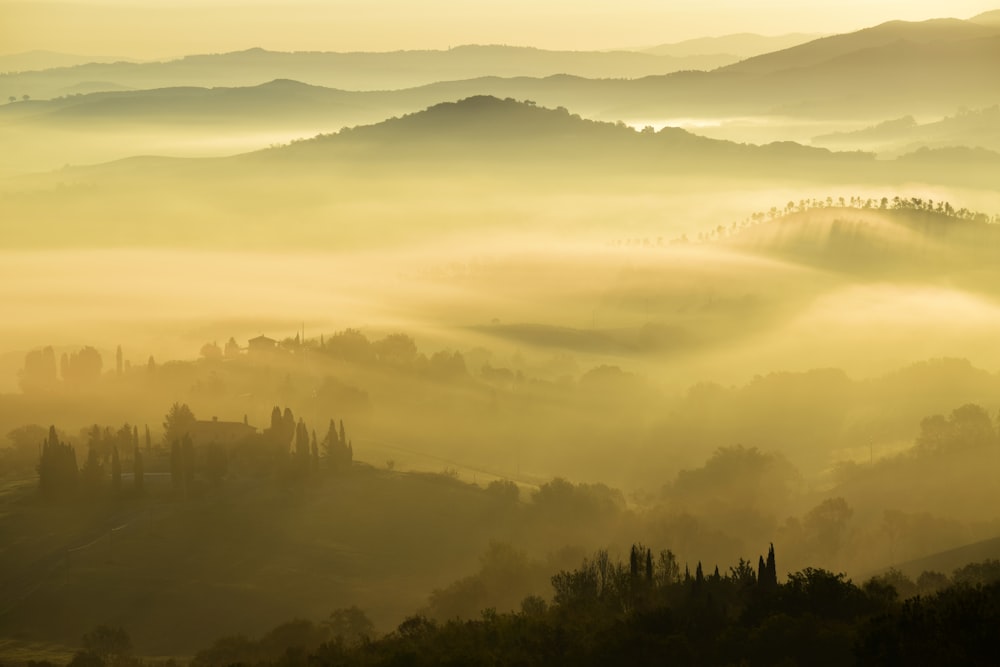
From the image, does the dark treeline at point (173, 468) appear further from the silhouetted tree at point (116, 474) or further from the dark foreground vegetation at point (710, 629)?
the dark foreground vegetation at point (710, 629)

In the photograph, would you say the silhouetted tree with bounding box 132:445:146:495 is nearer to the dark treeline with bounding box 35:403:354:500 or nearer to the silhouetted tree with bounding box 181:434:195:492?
the dark treeline with bounding box 35:403:354:500

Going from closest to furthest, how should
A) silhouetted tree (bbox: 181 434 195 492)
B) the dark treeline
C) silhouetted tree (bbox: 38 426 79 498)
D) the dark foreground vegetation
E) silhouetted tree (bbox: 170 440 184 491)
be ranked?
the dark foreground vegetation < silhouetted tree (bbox: 181 434 195 492) < silhouetted tree (bbox: 170 440 184 491) < the dark treeline < silhouetted tree (bbox: 38 426 79 498)

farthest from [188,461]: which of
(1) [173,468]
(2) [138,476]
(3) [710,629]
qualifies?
(3) [710,629]

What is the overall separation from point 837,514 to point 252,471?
72.8 meters

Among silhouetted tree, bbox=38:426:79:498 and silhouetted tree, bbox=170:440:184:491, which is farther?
silhouetted tree, bbox=38:426:79:498

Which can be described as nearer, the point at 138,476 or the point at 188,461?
the point at 138,476

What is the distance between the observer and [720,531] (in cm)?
17925

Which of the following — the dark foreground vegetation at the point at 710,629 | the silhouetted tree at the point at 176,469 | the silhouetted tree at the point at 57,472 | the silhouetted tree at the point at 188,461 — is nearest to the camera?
the dark foreground vegetation at the point at 710,629

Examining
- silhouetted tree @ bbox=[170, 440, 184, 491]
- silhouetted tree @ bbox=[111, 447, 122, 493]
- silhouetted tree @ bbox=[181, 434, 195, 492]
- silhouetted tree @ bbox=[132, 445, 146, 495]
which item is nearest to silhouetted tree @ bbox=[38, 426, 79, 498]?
silhouetted tree @ bbox=[111, 447, 122, 493]

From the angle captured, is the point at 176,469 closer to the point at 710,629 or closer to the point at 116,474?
the point at 116,474

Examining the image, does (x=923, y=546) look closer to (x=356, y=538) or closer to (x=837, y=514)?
(x=837, y=514)

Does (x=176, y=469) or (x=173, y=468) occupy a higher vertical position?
(x=173, y=468)

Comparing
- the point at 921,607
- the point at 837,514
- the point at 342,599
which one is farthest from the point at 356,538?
the point at 921,607

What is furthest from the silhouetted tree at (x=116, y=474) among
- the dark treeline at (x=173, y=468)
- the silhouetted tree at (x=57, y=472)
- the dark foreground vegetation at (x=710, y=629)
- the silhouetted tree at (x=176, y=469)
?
the dark foreground vegetation at (x=710, y=629)
